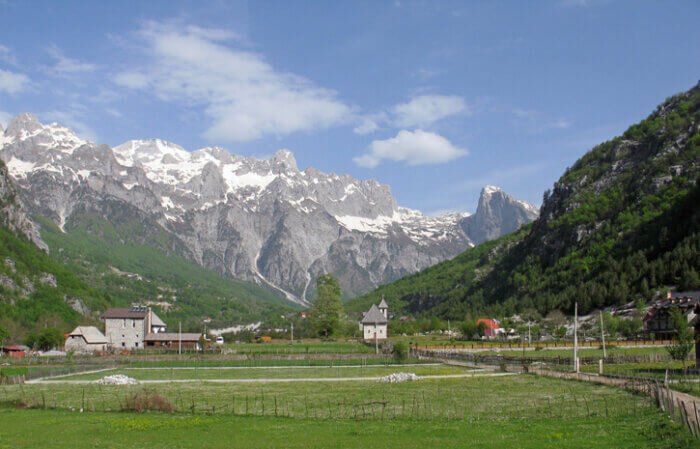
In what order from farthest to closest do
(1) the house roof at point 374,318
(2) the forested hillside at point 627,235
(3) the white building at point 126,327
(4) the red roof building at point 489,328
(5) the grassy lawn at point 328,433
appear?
(1) the house roof at point 374,318, (4) the red roof building at point 489,328, (2) the forested hillside at point 627,235, (3) the white building at point 126,327, (5) the grassy lawn at point 328,433

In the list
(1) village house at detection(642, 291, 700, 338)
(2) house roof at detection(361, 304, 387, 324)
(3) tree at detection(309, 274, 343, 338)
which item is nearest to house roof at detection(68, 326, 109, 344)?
(3) tree at detection(309, 274, 343, 338)

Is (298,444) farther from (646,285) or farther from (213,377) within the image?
(646,285)

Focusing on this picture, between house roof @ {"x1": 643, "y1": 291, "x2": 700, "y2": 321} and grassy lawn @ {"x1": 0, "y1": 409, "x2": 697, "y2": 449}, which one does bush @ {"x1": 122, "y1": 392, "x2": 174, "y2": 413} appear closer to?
grassy lawn @ {"x1": 0, "y1": 409, "x2": 697, "y2": 449}

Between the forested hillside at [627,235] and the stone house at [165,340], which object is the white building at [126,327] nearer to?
the stone house at [165,340]

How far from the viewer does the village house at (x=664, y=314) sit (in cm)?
11071

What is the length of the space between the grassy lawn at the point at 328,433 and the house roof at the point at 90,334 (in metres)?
95.4

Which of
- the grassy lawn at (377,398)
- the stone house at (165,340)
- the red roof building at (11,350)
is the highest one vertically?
the grassy lawn at (377,398)

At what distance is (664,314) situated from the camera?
375 ft

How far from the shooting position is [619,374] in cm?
5159

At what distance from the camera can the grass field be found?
26094 millimetres

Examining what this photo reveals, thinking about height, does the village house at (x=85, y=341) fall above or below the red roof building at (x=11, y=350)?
above

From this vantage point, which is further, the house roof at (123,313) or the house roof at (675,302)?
the house roof at (123,313)

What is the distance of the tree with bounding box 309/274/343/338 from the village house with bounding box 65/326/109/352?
44251mm

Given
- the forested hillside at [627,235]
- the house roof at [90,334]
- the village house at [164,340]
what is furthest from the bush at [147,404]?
the forested hillside at [627,235]
